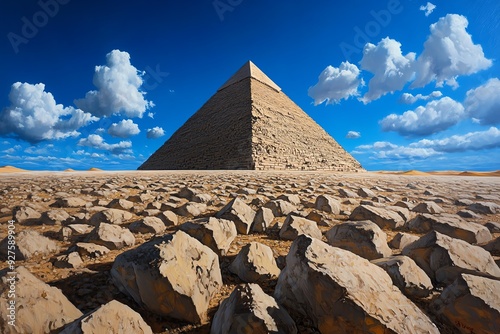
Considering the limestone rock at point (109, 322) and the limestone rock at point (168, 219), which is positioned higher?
the limestone rock at point (168, 219)

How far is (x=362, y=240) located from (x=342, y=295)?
0.81m

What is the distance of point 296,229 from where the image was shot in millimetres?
1950

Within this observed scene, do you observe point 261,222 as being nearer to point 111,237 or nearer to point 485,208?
point 111,237

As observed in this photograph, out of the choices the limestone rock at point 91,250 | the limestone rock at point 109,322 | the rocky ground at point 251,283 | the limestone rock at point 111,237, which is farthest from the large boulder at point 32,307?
the limestone rock at point 111,237

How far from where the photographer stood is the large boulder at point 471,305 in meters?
0.94

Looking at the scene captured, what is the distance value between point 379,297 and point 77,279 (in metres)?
1.58

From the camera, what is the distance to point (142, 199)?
131 inches

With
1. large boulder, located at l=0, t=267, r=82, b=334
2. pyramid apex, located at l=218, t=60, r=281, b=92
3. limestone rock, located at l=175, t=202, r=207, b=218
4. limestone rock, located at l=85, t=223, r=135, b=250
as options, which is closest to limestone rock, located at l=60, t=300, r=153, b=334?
large boulder, located at l=0, t=267, r=82, b=334

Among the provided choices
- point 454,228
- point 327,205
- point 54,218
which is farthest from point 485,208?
point 54,218

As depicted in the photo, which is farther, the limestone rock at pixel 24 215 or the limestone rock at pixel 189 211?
the limestone rock at pixel 189 211

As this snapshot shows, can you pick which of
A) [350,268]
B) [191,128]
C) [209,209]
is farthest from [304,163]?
[350,268]

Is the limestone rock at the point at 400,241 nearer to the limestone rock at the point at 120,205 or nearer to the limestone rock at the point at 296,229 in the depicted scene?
the limestone rock at the point at 296,229

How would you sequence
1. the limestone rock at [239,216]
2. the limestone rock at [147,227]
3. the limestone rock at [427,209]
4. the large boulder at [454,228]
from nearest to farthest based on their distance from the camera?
1. the large boulder at [454,228]
2. the limestone rock at [147,227]
3. the limestone rock at [239,216]
4. the limestone rock at [427,209]

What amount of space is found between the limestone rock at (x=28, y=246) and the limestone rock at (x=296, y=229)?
70.3 inches
